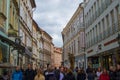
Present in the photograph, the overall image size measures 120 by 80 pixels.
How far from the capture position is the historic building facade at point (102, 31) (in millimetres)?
28500

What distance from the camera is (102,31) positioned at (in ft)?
114

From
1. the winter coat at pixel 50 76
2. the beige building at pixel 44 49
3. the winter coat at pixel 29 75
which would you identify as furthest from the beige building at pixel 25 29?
the beige building at pixel 44 49

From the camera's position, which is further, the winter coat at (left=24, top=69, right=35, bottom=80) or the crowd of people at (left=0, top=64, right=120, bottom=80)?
the winter coat at (left=24, top=69, right=35, bottom=80)

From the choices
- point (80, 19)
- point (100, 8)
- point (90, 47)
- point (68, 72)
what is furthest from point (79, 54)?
point (68, 72)

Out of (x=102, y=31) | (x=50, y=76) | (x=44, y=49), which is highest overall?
(x=44, y=49)

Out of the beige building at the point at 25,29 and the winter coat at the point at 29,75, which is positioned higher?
the beige building at the point at 25,29

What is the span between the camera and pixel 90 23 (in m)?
43.1

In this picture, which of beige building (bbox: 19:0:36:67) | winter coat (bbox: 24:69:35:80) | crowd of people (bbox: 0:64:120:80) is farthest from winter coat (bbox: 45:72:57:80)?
beige building (bbox: 19:0:36:67)

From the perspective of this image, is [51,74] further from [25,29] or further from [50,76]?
[25,29]

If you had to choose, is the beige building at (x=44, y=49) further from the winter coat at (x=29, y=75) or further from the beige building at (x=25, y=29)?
the winter coat at (x=29, y=75)

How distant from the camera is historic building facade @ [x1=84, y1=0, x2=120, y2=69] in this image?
28500 millimetres

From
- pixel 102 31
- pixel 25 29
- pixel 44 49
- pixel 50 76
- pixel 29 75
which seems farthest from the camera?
pixel 44 49

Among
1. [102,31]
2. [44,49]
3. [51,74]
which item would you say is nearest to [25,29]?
[102,31]

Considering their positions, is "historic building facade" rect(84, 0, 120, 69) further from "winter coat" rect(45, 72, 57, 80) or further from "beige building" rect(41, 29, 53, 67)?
"beige building" rect(41, 29, 53, 67)
